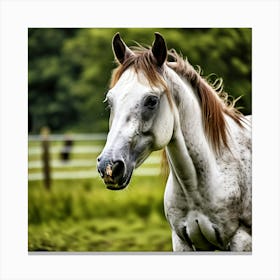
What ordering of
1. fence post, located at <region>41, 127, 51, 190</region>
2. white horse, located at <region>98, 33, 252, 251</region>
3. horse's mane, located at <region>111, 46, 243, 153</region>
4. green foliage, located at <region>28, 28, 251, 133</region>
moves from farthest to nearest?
1. fence post, located at <region>41, 127, 51, 190</region>
2. green foliage, located at <region>28, 28, 251, 133</region>
3. horse's mane, located at <region>111, 46, 243, 153</region>
4. white horse, located at <region>98, 33, 252, 251</region>

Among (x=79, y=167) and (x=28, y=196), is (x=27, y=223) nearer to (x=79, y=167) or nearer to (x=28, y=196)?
(x=28, y=196)

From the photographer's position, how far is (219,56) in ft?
12.7

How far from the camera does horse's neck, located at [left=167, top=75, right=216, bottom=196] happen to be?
2.71 metres

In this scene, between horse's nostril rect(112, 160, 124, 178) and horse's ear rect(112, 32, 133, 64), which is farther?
horse's ear rect(112, 32, 133, 64)

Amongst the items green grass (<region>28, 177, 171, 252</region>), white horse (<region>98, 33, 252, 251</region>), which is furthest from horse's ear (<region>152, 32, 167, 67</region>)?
green grass (<region>28, 177, 171, 252</region>)

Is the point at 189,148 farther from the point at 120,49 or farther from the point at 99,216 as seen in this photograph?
the point at 99,216

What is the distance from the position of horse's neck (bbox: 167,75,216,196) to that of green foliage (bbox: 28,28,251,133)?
1014mm

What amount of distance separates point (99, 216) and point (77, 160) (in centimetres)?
70

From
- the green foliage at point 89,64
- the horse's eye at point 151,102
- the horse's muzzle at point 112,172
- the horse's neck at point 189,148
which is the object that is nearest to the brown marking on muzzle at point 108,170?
the horse's muzzle at point 112,172

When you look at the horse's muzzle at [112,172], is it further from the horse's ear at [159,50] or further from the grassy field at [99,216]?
the grassy field at [99,216]

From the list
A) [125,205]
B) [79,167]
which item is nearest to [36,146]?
[79,167]

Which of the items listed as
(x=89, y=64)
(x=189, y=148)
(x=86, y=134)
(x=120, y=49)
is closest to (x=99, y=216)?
(x=86, y=134)

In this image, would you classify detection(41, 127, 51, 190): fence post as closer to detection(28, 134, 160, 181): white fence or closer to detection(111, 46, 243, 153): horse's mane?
detection(28, 134, 160, 181): white fence

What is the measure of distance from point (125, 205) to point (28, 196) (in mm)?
990
